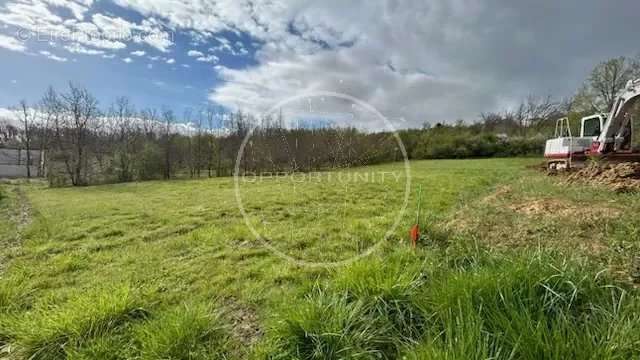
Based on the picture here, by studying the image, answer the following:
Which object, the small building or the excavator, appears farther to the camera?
the small building

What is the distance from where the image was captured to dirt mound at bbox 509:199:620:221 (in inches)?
164

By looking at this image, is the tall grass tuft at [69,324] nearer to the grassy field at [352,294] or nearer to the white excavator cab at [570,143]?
the grassy field at [352,294]

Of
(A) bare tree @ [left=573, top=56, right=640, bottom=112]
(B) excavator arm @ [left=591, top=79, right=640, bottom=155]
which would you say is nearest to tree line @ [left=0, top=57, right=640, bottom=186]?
(A) bare tree @ [left=573, top=56, right=640, bottom=112]

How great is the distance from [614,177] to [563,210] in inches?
148

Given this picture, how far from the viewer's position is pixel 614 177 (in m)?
7.02

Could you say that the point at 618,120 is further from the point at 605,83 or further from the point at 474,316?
the point at 605,83

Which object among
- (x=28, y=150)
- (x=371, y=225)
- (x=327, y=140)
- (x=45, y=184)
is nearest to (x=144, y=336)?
(x=371, y=225)

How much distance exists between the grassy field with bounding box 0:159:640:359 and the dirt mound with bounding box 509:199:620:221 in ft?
0.11

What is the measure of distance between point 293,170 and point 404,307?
16.2 feet

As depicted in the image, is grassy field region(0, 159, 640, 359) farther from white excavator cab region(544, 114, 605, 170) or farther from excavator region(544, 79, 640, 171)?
white excavator cab region(544, 114, 605, 170)

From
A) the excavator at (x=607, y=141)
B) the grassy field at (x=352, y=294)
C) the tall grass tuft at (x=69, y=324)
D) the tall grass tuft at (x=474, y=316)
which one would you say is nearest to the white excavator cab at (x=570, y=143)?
the excavator at (x=607, y=141)

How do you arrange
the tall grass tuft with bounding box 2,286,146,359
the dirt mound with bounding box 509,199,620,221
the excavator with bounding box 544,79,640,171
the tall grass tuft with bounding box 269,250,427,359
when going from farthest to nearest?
the excavator with bounding box 544,79,640,171
the dirt mound with bounding box 509,199,620,221
the tall grass tuft with bounding box 2,286,146,359
the tall grass tuft with bounding box 269,250,427,359

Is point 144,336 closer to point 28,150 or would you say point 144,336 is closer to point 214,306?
point 214,306

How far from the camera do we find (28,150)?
114ft
